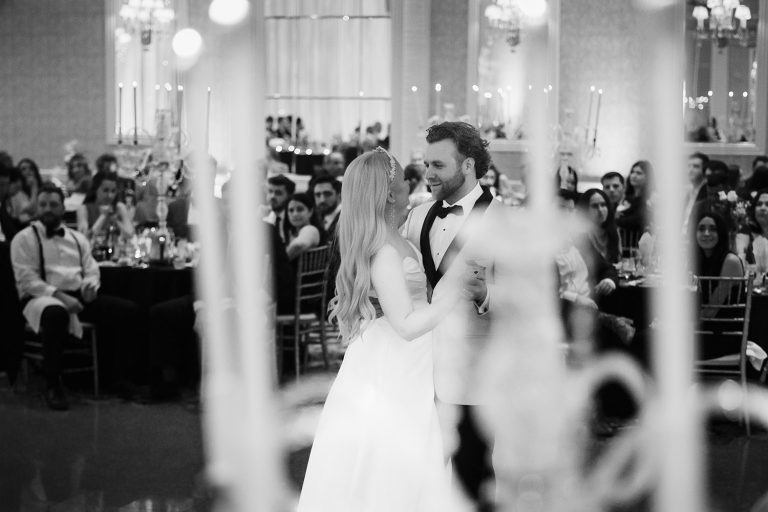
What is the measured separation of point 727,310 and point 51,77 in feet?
36.4

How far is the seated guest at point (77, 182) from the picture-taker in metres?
10.5

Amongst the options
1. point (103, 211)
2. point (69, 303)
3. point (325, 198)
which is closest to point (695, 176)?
point (325, 198)

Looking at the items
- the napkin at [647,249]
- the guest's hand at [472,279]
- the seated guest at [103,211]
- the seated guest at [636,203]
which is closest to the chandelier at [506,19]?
the seated guest at [636,203]

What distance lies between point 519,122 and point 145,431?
8.60m

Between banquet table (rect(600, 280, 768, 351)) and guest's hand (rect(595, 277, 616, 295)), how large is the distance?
11 cm

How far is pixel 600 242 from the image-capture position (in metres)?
7.17

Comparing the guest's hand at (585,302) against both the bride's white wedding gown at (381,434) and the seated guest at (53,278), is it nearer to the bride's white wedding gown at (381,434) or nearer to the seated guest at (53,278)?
the seated guest at (53,278)

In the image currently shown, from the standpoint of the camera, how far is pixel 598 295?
6.26 m

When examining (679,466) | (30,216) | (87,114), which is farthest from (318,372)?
(87,114)

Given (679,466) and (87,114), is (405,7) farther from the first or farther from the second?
(679,466)

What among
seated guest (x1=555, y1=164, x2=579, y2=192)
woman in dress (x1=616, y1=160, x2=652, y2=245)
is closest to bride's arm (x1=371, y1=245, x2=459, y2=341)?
woman in dress (x1=616, y1=160, x2=652, y2=245)

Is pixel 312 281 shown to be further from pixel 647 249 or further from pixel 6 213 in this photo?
pixel 6 213

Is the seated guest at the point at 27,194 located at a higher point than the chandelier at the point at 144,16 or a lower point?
lower

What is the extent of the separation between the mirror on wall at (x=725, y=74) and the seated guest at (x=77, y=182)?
20.5 ft
